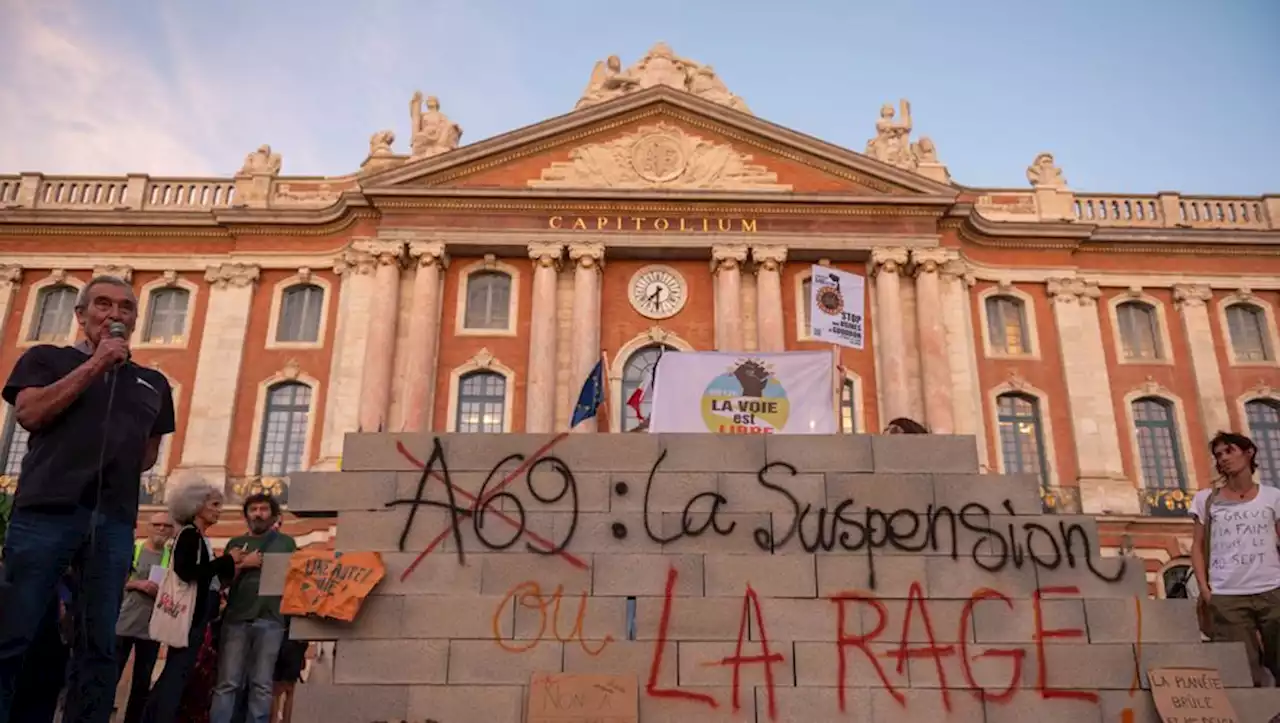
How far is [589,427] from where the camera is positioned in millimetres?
21969

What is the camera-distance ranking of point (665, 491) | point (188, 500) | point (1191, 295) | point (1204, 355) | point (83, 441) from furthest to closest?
point (1191, 295), point (1204, 355), point (665, 491), point (188, 500), point (83, 441)

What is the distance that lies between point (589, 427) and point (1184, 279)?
658 inches

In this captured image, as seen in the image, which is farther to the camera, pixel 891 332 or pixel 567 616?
pixel 891 332

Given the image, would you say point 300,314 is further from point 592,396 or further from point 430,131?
point 592,396

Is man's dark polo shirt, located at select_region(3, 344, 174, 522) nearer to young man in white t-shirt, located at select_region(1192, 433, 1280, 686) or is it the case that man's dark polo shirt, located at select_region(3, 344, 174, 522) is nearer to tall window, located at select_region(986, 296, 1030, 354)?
young man in white t-shirt, located at select_region(1192, 433, 1280, 686)

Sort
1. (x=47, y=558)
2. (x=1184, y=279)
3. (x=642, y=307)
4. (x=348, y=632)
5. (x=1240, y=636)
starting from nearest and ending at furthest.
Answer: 1. (x=47, y=558)
2. (x=348, y=632)
3. (x=1240, y=636)
4. (x=642, y=307)
5. (x=1184, y=279)

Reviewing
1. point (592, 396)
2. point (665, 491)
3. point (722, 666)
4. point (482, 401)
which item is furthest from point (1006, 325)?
point (722, 666)

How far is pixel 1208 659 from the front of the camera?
694 cm

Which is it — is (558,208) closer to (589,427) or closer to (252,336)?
(589,427)

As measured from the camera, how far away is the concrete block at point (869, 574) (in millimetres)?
7129

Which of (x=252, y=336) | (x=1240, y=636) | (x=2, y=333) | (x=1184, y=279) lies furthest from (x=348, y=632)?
(x=1184, y=279)

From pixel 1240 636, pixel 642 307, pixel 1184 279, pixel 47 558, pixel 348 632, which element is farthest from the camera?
pixel 1184 279

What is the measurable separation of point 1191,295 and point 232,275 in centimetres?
2527

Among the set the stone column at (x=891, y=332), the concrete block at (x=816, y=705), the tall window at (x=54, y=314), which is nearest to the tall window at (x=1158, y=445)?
the stone column at (x=891, y=332)
